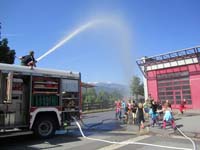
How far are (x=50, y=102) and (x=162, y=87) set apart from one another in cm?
2262

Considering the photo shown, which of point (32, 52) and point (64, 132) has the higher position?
point (32, 52)

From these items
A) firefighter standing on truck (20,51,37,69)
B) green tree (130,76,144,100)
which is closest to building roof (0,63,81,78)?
firefighter standing on truck (20,51,37,69)

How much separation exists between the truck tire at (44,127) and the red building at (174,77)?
20.4 metres

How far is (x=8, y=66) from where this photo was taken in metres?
10.1

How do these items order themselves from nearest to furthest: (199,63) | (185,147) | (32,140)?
(185,147) → (32,140) → (199,63)

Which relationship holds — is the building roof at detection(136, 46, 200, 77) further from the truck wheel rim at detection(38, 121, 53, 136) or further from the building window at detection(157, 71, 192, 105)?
the truck wheel rim at detection(38, 121, 53, 136)

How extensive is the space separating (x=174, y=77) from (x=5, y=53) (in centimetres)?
1871

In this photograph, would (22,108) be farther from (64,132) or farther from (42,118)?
(64,132)

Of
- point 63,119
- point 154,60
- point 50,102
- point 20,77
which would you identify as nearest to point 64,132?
point 63,119

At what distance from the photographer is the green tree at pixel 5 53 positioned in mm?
23812

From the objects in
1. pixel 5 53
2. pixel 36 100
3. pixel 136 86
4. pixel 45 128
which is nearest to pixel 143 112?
pixel 45 128

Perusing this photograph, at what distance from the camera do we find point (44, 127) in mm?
11453

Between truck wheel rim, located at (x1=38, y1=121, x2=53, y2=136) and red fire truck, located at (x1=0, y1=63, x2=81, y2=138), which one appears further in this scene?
truck wheel rim, located at (x1=38, y1=121, x2=53, y2=136)

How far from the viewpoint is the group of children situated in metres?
14.4
